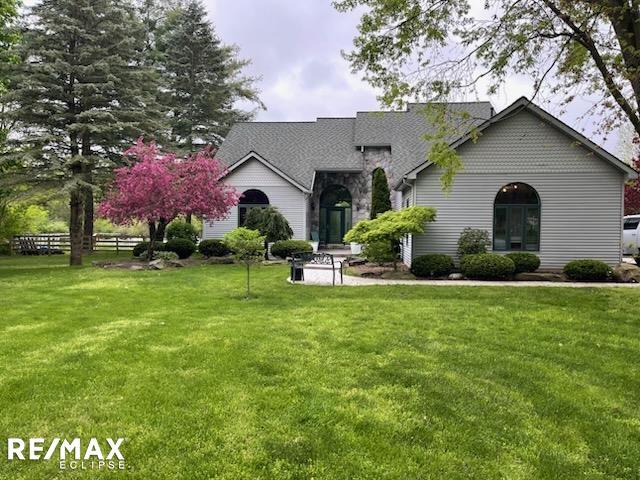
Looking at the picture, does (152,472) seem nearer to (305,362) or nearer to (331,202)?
(305,362)

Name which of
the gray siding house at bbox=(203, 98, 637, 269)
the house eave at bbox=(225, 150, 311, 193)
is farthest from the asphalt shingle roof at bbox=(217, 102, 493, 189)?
the gray siding house at bbox=(203, 98, 637, 269)

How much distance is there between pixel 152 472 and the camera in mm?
3293

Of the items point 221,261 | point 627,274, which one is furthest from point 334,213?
point 627,274

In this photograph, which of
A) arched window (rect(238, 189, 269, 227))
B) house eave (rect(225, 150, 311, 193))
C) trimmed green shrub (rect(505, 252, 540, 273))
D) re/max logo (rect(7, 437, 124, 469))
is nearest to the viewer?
re/max logo (rect(7, 437, 124, 469))

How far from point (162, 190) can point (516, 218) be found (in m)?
12.5

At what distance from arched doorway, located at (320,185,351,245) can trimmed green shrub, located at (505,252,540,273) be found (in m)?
11.8

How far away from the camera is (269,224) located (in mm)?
20047

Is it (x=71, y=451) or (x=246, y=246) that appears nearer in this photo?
(x=71, y=451)

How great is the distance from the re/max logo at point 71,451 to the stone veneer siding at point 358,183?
20.9m

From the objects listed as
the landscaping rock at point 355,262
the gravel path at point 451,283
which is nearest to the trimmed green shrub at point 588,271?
the gravel path at point 451,283

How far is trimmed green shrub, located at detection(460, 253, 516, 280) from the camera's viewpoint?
44.6ft

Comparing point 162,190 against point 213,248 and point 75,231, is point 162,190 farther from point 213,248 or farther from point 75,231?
point 75,231

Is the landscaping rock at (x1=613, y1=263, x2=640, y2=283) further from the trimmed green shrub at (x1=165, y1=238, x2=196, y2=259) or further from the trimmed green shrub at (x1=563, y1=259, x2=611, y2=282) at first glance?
the trimmed green shrub at (x1=165, y1=238, x2=196, y2=259)

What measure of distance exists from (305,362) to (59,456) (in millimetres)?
2883
